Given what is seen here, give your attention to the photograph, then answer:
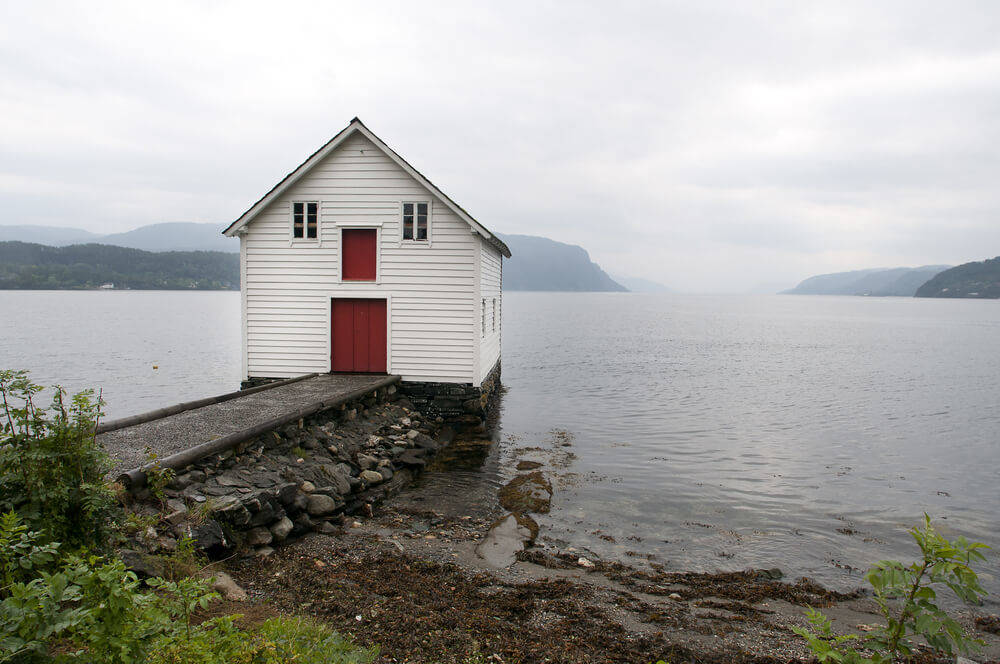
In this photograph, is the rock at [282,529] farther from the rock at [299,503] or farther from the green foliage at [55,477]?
the green foliage at [55,477]

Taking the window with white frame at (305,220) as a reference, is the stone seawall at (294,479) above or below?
below

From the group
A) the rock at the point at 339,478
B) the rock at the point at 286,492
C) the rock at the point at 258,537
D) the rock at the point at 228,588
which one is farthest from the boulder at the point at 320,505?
the rock at the point at 228,588

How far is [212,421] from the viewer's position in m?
12.4

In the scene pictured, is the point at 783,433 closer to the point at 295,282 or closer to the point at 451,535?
the point at 451,535

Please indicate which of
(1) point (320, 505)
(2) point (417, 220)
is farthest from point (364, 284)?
(1) point (320, 505)

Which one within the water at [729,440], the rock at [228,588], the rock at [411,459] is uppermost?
the rock at [228,588]

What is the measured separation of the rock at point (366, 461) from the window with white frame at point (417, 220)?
23.1ft

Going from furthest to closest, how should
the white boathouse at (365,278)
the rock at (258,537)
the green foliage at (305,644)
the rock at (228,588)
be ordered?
the white boathouse at (365,278)
the rock at (258,537)
the rock at (228,588)
the green foliage at (305,644)

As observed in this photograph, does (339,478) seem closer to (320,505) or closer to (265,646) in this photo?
(320,505)

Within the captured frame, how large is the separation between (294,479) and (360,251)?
29.5ft

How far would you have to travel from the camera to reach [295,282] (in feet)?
61.1

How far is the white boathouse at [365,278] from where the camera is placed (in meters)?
18.2

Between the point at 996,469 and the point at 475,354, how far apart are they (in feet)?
51.1

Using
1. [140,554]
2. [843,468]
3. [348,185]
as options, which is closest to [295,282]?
[348,185]
